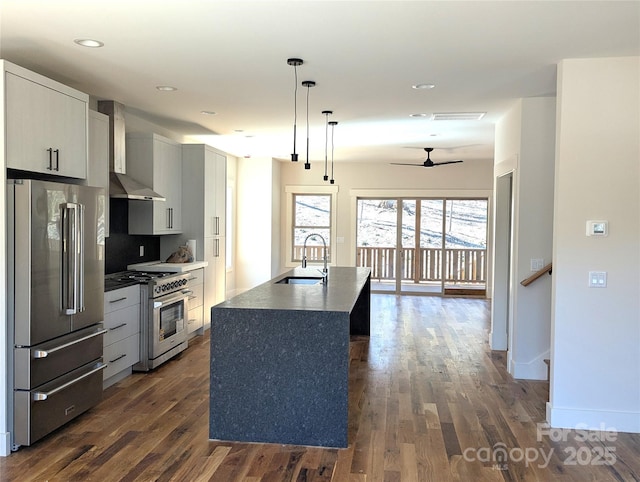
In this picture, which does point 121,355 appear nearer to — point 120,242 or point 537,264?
point 120,242

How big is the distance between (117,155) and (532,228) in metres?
4.02

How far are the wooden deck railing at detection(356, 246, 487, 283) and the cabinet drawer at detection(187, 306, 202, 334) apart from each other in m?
4.98

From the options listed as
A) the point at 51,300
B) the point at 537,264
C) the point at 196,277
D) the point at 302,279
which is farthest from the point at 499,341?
the point at 51,300

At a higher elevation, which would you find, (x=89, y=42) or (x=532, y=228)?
(x=89, y=42)

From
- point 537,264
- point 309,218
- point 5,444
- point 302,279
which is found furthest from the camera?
point 309,218

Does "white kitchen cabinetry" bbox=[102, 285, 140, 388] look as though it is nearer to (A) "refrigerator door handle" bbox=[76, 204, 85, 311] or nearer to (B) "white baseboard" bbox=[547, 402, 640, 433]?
(A) "refrigerator door handle" bbox=[76, 204, 85, 311]

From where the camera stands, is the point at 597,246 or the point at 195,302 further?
the point at 195,302

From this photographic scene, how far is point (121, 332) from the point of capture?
466cm

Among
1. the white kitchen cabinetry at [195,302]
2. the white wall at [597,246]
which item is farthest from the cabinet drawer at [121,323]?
the white wall at [597,246]

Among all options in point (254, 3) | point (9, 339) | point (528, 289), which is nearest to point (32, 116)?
point (9, 339)

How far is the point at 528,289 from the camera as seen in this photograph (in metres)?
4.89

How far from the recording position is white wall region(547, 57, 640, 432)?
365 centimetres

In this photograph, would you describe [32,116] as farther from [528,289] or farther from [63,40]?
[528,289]

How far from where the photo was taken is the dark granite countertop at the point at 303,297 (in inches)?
136
